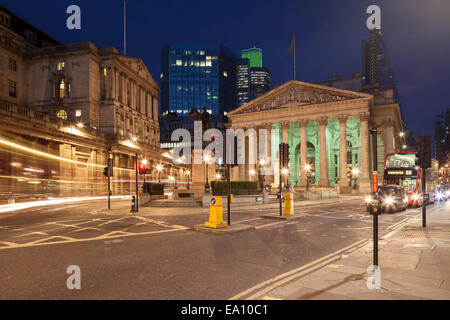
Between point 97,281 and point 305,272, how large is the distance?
4443mm

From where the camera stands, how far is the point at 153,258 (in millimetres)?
8203

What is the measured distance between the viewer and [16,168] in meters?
30.7

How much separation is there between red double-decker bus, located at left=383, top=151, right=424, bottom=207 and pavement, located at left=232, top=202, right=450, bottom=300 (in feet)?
59.7

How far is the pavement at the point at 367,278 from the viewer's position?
5250 millimetres

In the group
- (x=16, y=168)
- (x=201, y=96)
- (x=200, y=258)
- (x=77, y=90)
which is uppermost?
(x=201, y=96)

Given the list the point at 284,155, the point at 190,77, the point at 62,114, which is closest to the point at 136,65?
the point at 62,114

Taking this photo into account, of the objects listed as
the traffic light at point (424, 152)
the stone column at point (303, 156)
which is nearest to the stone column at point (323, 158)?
the stone column at point (303, 156)

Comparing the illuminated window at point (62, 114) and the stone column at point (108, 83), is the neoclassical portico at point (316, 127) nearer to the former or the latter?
the stone column at point (108, 83)

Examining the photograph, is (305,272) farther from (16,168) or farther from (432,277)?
(16,168)

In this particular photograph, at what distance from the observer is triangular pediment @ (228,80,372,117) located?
5669cm

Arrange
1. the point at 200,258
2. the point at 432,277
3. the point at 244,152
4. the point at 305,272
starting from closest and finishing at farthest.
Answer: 1. the point at 432,277
2. the point at 305,272
3. the point at 200,258
4. the point at 244,152

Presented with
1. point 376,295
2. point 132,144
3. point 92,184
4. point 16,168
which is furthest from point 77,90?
point 376,295

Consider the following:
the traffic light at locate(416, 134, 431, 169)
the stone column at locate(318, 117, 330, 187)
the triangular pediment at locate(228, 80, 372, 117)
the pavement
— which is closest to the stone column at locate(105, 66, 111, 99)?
the triangular pediment at locate(228, 80, 372, 117)

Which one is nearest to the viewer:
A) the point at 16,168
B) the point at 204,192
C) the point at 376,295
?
the point at 376,295
